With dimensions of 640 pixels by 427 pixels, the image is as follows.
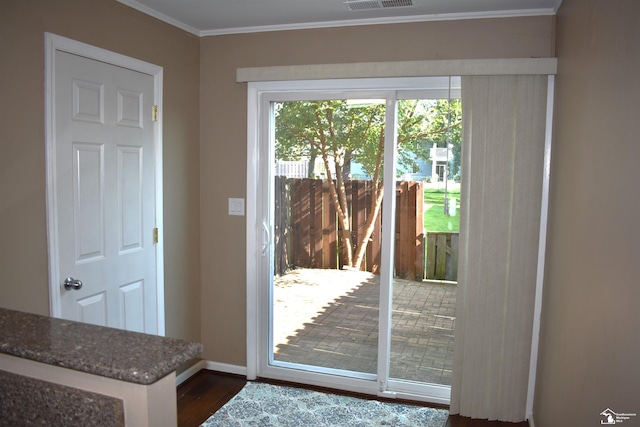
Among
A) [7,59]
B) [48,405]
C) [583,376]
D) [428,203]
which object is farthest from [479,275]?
[7,59]

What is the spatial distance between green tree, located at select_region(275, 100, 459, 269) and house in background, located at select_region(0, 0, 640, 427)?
0.97 ft

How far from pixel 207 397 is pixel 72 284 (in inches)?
49.5

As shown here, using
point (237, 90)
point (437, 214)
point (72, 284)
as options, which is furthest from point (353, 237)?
point (72, 284)

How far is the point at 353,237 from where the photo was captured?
133 inches

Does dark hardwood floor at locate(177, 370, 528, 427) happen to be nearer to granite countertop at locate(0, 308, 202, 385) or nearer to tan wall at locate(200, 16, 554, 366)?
tan wall at locate(200, 16, 554, 366)

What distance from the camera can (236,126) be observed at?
11.5 ft

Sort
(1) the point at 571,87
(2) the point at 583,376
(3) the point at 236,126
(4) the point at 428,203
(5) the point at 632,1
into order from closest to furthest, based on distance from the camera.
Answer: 1. (5) the point at 632,1
2. (2) the point at 583,376
3. (1) the point at 571,87
4. (4) the point at 428,203
5. (3) the point at 236,126

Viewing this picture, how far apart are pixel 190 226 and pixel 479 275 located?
1973mm

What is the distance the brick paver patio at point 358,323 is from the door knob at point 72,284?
1421mm

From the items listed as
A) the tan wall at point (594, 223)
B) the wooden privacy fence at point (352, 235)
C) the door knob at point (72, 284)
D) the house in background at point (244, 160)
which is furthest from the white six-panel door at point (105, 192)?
the tan wall at point (594, 223)

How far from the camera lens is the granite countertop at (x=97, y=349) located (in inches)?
43.2

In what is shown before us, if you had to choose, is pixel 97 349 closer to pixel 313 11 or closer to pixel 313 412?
pixel 313 412

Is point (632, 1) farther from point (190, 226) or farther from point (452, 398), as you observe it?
point (190, 226)

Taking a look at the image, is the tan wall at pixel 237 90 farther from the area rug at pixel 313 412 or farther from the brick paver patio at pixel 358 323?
the area rug at pixel 313 412
